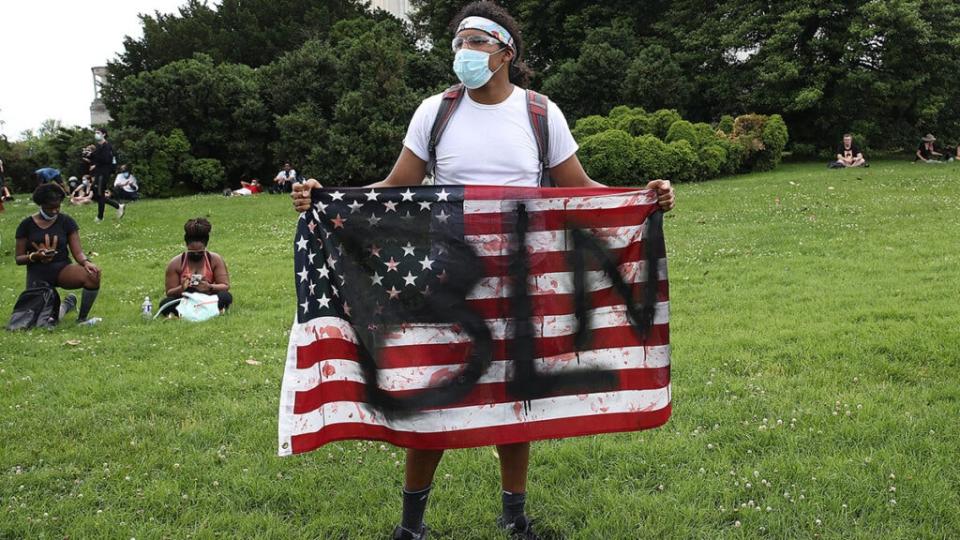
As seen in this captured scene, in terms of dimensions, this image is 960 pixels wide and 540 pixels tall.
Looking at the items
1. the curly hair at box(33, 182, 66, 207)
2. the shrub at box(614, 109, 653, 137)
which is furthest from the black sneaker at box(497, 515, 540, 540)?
the shrub at box(614, 109, 653, 137)

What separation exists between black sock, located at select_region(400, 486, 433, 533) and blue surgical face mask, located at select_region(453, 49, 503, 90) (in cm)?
183

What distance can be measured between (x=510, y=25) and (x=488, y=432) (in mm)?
1861

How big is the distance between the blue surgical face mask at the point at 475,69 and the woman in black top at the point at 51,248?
6808mm

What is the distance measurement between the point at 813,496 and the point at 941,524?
553mm

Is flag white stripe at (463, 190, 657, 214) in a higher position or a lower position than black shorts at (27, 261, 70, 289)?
higher

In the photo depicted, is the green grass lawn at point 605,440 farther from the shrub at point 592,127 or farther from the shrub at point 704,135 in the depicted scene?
the shrub at point 592,127

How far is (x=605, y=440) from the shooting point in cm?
471

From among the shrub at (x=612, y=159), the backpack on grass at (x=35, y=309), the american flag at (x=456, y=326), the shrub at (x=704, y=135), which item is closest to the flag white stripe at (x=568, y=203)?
the american flag at (x=456, y=326)

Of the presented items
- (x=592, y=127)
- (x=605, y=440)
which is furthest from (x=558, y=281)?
(x=592, y=127)

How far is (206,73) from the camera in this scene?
30.8 m

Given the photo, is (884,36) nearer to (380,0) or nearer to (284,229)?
(284,229)

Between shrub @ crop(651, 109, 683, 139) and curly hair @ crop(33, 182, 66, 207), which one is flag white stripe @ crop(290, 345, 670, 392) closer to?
curly hair @ crop(33, 182, 66, 207)

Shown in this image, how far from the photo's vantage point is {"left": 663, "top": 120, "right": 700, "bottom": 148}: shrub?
22.5m

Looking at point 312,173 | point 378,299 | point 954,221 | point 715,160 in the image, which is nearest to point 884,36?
point 715,160
